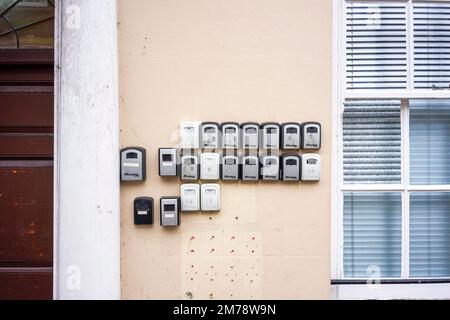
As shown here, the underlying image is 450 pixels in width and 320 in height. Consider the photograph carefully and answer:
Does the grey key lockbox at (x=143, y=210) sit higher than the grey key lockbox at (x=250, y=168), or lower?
lower

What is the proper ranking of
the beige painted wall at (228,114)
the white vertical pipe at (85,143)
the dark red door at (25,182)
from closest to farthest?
the white vertical pipe at (85,143)
the beige painted wall at (228,114)
the dark red door at (25,182)

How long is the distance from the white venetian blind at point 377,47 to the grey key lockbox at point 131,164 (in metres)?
1.57

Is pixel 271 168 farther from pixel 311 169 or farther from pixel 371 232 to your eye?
pixel 371 232

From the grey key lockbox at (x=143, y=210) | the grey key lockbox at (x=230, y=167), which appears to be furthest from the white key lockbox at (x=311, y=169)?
the grey key lockbox at (x=143, y=210)

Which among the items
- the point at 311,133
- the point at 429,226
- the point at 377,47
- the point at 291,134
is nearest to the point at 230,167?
the point at 291,134

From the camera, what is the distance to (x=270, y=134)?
9.43ft

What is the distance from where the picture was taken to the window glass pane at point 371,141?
9.95 feet

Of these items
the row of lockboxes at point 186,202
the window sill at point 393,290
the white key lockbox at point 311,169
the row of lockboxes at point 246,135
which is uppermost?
the row of lockboxes at point 246,135

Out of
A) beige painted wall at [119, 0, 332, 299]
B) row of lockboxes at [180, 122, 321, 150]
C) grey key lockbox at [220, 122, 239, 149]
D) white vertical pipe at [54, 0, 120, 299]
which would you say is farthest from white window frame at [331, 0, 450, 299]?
white vertical pipe at [54, 0, 120, 299]

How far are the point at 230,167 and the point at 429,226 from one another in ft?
5.00

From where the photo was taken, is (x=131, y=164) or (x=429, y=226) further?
(x=429, y=226)

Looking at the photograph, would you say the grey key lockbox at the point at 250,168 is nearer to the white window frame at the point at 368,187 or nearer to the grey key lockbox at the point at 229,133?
the grey key lockbox at the point at 229,133

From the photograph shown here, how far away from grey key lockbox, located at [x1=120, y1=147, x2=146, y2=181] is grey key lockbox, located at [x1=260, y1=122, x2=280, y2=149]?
0.84 m
